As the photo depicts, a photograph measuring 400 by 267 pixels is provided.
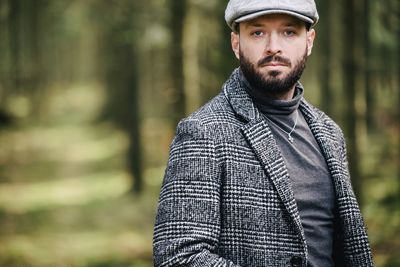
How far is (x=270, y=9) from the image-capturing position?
2596mm

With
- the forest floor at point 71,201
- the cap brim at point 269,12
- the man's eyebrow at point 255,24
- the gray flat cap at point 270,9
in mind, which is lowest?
the forest floor at point 71,201

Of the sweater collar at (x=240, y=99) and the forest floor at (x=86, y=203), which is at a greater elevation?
the sweater collar at (x=240, y=99)

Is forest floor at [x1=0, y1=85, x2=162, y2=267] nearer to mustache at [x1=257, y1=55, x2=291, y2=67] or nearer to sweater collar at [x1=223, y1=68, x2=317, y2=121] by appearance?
sweater collar at [x1=223, y1=68, x2=317, y2=121]

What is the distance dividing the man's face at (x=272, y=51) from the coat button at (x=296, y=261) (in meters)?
0.70

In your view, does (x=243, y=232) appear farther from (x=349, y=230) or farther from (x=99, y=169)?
(x=99, y=169)

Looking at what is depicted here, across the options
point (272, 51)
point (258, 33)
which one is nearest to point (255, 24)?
point (258, 33)

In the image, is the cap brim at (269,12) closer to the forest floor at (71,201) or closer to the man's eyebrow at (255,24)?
the man's eyebrow at (255,24)

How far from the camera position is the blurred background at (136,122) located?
32.8 ft

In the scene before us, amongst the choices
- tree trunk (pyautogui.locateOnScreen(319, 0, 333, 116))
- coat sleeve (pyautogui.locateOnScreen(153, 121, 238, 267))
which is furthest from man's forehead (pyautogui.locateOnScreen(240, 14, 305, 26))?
tree trunk (pyautogui.locateOnScreen(319, 0, 333, 116))

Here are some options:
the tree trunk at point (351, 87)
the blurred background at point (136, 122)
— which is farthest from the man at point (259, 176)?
the tree trunk at point (351, 87)

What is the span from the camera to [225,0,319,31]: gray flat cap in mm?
2598

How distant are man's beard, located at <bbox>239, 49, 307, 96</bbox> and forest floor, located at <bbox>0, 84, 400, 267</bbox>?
5.68 m

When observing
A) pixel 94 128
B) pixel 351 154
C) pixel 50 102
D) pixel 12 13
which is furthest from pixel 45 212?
pixel 50 102

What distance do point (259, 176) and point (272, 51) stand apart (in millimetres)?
523
